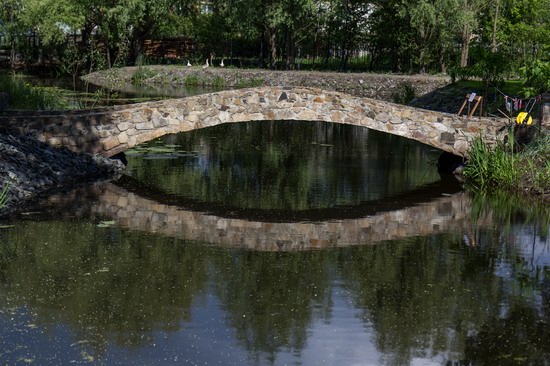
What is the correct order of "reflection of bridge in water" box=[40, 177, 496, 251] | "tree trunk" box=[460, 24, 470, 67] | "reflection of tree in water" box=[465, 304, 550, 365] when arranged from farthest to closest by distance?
"tree trunk" box=[460, 24, 470, 67] < "reflection of bridge in water" box=[40, 177, 496, 251] < "reflection of tree in water" box=[465, 304, 550, 365]

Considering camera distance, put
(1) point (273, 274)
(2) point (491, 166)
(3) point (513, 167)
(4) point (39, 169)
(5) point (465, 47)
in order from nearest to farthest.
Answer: (1) point (273, 274)
(4) point (39, 169)
(3) point (513, 167)
(2) point (491, 166)
(5) point (465, 47)

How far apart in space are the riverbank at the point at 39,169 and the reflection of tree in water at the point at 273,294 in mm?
5221

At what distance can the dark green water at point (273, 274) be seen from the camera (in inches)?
432

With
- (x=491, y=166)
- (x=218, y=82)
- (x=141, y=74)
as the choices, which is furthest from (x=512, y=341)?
(x=141, y=74)

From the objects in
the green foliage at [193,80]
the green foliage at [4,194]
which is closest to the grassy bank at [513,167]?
the green foliage at [4,194]

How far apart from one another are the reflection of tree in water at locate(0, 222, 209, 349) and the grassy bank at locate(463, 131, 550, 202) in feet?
27.6

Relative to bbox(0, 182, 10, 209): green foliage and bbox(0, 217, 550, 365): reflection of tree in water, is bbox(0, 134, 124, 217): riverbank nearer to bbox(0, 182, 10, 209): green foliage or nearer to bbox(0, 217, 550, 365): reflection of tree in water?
bbox(0, 182, 10, 209): green foliage

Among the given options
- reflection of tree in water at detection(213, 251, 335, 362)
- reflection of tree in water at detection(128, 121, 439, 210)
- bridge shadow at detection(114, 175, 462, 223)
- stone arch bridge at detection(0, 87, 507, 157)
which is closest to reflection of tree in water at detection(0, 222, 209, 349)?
reflection of tree in water at detection(213, 251, 335, 362)

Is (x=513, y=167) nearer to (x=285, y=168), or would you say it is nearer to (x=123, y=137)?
(x=285, y=168)

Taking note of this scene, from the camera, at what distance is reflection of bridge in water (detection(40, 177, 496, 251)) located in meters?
16.3

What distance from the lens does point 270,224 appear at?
17.7 metres

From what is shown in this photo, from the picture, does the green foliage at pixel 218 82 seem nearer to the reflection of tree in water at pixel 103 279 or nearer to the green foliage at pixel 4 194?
the green foliage at pixel 4 194

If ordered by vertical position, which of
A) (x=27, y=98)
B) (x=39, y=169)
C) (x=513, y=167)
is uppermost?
(x=27, y=98)

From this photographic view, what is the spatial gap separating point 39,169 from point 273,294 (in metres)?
8.60
